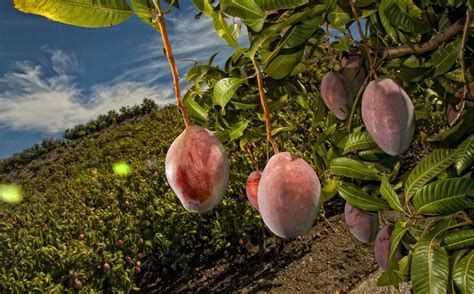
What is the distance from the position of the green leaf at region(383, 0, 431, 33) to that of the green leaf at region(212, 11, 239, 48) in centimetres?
39

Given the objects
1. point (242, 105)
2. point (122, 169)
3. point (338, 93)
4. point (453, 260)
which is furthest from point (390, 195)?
point (122, 169)

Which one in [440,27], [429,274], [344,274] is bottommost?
[344,274]

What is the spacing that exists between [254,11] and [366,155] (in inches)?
31.4

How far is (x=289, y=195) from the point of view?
0.88 m

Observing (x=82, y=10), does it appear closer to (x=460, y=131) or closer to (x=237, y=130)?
(x=237, y=130)

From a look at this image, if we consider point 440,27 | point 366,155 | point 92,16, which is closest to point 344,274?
point 366,155

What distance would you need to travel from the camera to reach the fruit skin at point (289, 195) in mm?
880

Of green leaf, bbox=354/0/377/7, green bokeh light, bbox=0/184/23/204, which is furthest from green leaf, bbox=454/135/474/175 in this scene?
green bokeh light, bbox=0/184/23/204

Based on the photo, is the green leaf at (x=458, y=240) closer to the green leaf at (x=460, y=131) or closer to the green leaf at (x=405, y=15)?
the green leaf at (x=460, y=131)

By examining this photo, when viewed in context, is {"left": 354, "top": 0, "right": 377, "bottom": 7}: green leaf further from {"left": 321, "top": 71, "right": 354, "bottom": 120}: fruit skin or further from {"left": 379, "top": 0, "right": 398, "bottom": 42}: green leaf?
{"left": 321, "top": 71, "right": 354, "bottom": 120}: fruit skin

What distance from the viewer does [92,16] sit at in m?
0.75

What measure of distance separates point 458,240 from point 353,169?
1.05ft

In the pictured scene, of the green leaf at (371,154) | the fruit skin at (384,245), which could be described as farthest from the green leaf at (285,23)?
the fruit skin at (384,245)

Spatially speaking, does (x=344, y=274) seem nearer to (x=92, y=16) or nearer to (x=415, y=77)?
(x=415, y=77)
